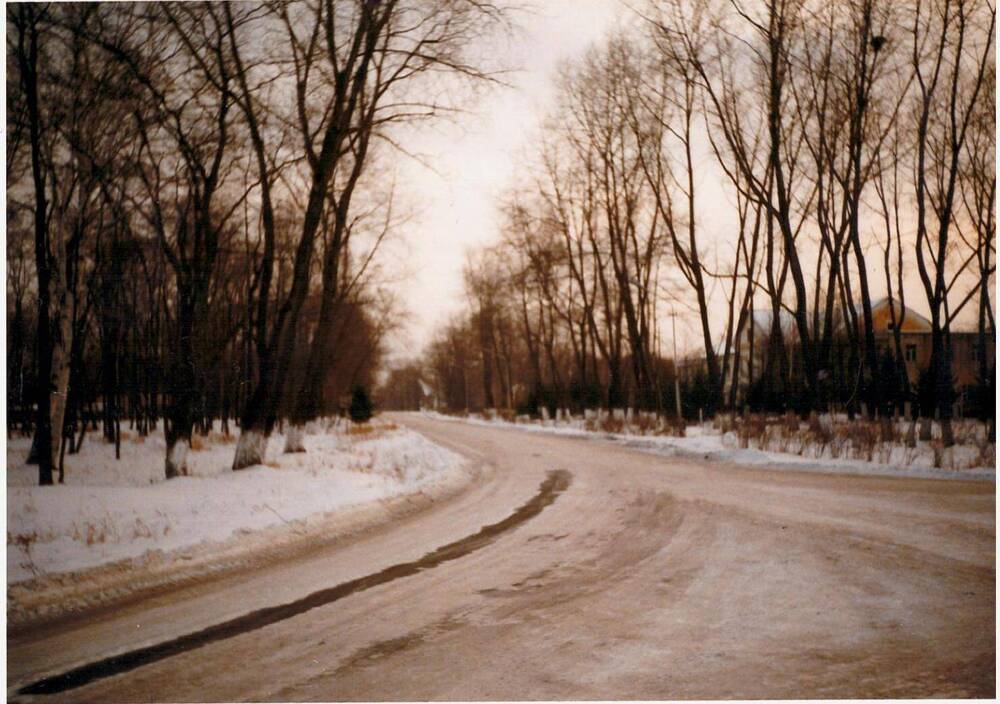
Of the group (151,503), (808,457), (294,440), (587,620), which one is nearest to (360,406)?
(294,440)

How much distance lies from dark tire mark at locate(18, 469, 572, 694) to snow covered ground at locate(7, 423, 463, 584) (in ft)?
5.35

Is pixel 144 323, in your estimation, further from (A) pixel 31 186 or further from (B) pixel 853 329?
(B) pixel 853 329

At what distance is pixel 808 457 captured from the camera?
11.0 meters

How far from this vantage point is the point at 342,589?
430 cm

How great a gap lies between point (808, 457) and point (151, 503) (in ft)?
31.8

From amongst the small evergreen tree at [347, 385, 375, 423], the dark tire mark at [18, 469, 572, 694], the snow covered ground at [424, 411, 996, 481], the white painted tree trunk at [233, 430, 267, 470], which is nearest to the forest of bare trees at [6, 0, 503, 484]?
the white painted tree trunk at [233, 430, 267, 470]

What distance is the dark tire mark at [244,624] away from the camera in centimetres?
322

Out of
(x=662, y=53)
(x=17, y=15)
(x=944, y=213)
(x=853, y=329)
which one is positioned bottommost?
(x=853, y=329)

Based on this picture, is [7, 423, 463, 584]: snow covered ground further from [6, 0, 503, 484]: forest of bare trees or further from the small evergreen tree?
the small evergreen tree

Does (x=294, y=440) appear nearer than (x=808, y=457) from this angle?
No

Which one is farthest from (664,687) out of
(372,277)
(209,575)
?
(372,277)

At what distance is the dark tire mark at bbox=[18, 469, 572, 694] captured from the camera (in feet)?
10.6

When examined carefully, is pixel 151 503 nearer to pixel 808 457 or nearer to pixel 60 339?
pixel 60 339

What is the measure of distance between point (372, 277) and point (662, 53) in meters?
8.28
